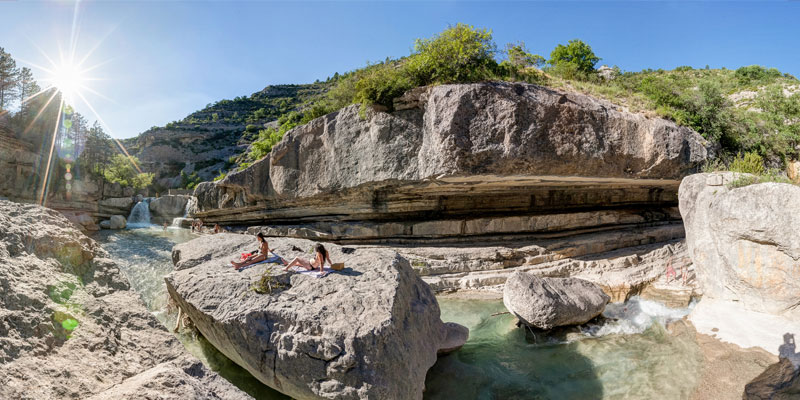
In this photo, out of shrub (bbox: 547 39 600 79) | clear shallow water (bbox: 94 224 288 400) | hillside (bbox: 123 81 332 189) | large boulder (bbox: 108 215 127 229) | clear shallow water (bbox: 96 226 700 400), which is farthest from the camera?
hillside (bbox: 123 81 332 189)

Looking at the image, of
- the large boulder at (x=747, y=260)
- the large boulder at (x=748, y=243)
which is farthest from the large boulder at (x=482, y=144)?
the large boulder at (x=747, y=260)

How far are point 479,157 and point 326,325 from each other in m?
6.02

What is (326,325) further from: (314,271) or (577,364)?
(577,364)

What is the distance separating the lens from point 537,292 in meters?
6.76

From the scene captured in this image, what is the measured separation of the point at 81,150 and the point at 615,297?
38155 millimetres

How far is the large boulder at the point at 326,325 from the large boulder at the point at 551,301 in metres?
1.79

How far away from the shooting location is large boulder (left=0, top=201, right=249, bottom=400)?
5.35 feet

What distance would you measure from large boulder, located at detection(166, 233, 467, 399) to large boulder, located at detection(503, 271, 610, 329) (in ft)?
5.87

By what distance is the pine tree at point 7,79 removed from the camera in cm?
2617

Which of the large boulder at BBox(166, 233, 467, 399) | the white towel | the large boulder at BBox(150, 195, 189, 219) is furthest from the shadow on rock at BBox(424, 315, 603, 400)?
the large boulder at BBox(150, 195, 189, 219)

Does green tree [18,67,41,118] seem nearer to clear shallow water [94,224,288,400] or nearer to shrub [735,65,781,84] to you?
clear shallow water [94,224,288,400]

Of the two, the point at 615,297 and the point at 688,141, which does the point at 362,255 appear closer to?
the point at 615,297

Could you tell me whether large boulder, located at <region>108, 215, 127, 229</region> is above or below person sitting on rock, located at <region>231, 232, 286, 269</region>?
below

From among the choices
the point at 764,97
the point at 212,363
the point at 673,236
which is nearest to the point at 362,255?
the point at 212,363
